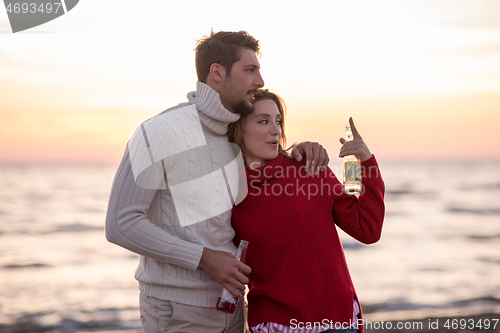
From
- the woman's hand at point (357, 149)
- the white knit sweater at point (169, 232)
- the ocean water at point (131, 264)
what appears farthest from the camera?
the ocean water at point (131, 264)

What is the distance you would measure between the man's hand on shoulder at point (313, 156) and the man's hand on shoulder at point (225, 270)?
2.63ft

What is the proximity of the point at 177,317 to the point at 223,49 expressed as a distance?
5.82ft

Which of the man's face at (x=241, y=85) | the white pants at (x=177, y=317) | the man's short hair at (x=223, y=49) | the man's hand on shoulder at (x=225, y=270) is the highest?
the man's short hair at (x=223, y=49)

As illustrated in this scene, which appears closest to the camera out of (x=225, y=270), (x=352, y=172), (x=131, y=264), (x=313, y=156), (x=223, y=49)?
(x=225, y=270)

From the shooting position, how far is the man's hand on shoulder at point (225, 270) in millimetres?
2574

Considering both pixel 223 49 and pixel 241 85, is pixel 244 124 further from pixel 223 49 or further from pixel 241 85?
pixel 223 49

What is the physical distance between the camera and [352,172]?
3.24m

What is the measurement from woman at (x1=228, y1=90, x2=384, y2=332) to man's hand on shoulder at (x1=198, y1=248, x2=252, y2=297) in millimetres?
319

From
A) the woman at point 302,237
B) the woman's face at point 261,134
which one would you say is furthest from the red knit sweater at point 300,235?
the woman's face at point 261,134

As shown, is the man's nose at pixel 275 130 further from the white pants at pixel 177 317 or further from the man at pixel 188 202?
the white pants at pixel 177 317

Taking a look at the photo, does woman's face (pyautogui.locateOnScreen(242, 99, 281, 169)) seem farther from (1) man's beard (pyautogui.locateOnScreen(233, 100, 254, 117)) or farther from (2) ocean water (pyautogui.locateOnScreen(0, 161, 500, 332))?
(2) ocean water (pyautogui.locateOnScreen(0, 161, 500, 332))

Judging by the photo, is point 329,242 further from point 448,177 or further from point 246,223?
point 448,177

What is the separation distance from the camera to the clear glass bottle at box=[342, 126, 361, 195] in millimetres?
3074

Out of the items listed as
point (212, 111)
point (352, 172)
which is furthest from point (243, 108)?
point (352, 172)
